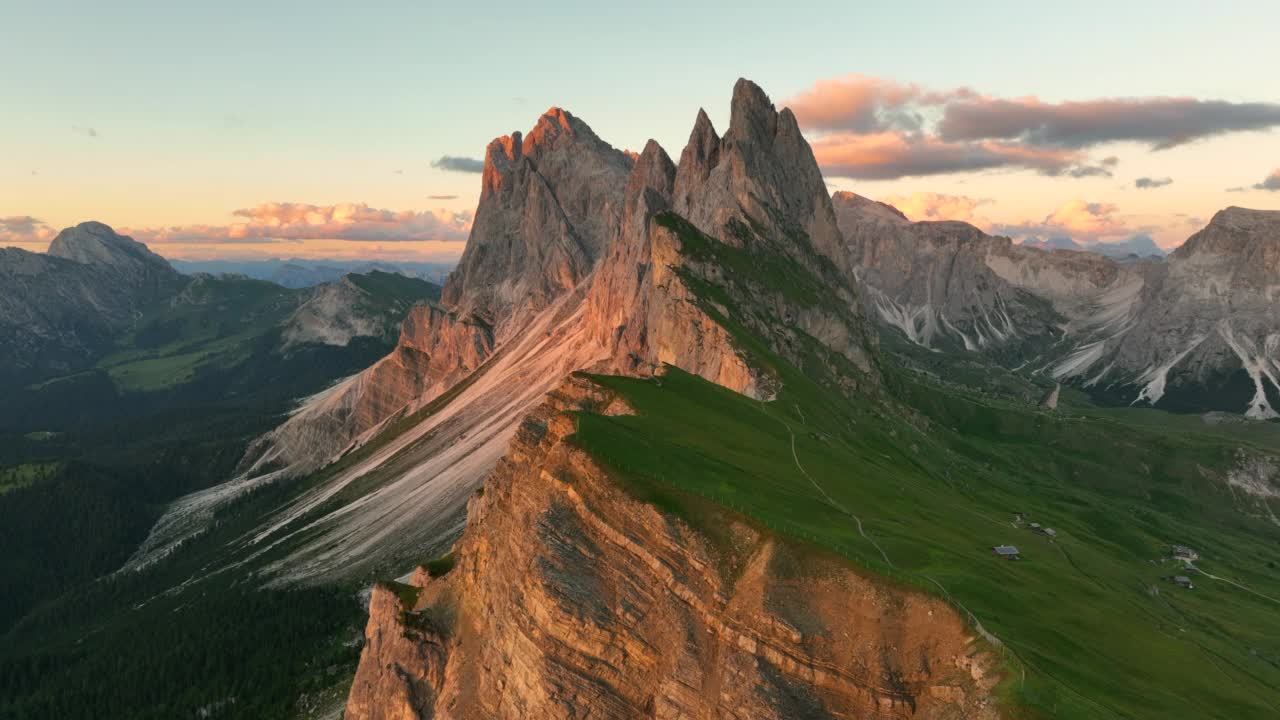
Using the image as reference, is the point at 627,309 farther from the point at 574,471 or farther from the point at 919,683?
the point at 919,683

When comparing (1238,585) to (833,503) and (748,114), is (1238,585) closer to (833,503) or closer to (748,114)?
(833,503)

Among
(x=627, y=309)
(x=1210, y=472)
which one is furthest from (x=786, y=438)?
(x=1210, y=472)

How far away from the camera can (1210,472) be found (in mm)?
191250

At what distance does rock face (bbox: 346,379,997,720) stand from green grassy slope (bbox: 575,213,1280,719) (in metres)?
2.43

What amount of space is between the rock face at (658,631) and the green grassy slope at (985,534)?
2428 millimetres

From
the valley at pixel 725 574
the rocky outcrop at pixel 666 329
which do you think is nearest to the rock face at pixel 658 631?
the valley at pixel 725 574

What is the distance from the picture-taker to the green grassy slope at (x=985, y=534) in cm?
4906

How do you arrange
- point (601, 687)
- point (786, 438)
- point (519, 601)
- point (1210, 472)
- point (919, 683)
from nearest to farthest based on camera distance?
1. point (919, 683)
2. point (601, 687)
3. point (519, 601)
4. point (786, 438)
5. point (1210, 472)

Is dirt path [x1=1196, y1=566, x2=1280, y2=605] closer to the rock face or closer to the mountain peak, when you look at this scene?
the rock face

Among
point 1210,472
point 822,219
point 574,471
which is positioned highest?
point 822,219

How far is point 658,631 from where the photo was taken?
46.2 m

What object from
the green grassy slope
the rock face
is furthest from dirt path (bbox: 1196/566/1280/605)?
the rock face

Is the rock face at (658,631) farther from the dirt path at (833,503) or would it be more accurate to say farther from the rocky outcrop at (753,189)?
the rocky outcrop at (753,189)

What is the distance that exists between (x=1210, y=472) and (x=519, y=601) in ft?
707
